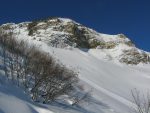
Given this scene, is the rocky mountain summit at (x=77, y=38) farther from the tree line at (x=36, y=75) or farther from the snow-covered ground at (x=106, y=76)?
the tree line at (x=36, y=75)

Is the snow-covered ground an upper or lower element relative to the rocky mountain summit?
lower

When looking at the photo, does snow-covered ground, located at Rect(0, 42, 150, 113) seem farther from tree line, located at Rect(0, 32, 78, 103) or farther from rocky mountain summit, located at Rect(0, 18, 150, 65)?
tree line, located at Rect(0, 32, 78, 103)

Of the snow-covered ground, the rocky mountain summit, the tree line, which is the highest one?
the rocky mountain summit

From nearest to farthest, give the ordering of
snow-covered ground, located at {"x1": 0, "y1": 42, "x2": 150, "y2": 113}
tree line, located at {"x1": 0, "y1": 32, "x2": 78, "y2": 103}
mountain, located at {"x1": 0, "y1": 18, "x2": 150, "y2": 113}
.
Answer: tree line, located at {"x1": 0, "y1": 32, "x2": 78, "y2": 103}, snow-covered ground, located at {"x1": 0, "y1": 42, "x2": 150, "y2": 113}, mountain, located at {"x1": 0, "y1": 18, "x2": 150, "y2": 113}

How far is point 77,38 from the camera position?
93938mm

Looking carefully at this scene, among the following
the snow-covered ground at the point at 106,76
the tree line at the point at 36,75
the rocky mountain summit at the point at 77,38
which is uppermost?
the rocky mountain summit at the point at 77,38

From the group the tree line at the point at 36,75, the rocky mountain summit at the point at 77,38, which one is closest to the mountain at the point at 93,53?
the rocky mountain summit at the point at 77,38

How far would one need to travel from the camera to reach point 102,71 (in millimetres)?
75500

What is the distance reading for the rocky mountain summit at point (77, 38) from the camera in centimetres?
8825

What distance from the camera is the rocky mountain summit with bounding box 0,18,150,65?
88250 millimetres

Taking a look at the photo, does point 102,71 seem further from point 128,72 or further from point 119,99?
point 119,99

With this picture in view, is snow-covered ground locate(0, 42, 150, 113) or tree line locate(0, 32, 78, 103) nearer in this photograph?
tree line locate(0, 32, 78, 103)

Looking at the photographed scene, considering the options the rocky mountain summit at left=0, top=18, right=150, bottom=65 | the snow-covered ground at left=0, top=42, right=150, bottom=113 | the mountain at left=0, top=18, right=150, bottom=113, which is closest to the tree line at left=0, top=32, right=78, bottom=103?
the snow-covered ground at left=0, top=42, right=150, bottom=113

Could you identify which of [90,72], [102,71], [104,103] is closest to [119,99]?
[104,103]
